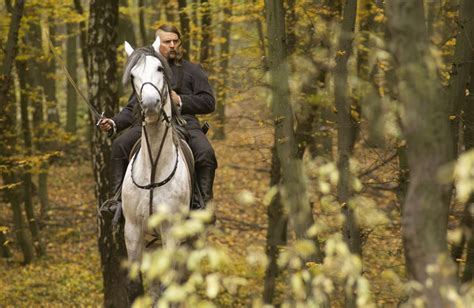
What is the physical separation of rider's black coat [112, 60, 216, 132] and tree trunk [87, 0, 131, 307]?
11.8ft

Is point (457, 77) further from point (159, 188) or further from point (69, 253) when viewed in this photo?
point (69, 253)

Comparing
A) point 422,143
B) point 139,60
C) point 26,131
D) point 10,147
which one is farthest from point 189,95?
point 26,131

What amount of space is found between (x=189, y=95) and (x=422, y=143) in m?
5.40

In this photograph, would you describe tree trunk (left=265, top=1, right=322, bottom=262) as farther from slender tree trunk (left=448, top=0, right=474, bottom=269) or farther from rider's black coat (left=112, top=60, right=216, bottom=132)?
slender tree trunk (left=448, top=0, right=474, bottom=269)

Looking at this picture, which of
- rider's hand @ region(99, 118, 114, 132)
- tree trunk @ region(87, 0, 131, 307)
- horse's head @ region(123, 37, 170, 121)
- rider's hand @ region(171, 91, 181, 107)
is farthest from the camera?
tree trunk @ region(87, 0, 131, 307)

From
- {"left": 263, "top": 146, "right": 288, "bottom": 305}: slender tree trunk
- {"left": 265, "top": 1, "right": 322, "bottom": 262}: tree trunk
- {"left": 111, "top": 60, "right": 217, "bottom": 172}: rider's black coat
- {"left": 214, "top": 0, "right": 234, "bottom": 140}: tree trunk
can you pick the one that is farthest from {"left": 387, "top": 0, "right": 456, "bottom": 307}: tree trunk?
{"left": 263, "top": 146, "right": 288, "bottom": 305}: slender tree trunk

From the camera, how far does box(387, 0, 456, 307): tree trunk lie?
3.50 meters

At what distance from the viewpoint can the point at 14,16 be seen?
40.3ft

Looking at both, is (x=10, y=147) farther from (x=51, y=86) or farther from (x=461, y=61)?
(x=461, y=61)

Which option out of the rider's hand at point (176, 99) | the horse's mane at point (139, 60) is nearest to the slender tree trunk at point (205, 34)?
the rider's hand at point (176, 99)

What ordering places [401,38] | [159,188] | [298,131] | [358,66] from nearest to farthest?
[401,38] → [159,188] → [298,131] → [358,66]

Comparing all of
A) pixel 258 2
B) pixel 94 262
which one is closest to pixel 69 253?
pixel 94 262

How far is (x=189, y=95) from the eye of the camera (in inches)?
340

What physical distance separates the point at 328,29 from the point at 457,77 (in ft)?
13.7
